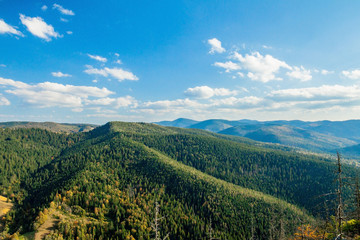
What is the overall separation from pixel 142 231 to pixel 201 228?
60179mm

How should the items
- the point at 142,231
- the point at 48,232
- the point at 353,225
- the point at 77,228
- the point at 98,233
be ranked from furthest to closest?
the point at 142,231 < the point at 98,233 < the point at 77,228 < the point at 48,232 < the point at 353,225

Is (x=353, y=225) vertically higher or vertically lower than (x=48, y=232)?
higher

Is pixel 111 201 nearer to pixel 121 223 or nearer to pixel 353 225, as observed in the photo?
pixel 121 223

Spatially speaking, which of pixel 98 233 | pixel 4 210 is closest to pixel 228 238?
pixel 98 233

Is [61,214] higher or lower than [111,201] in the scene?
higher

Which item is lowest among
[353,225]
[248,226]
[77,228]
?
[248,226]

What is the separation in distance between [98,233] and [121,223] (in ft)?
72.3

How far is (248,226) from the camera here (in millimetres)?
194375

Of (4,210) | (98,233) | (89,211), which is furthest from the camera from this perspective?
(4,210)

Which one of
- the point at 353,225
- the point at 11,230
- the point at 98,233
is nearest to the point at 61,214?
the point at 98,233

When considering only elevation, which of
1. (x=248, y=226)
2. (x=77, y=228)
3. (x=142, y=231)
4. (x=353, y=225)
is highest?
(x=353, y=225)

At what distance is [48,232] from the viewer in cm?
11762

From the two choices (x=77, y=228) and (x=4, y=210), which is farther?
(x=4, y=210)

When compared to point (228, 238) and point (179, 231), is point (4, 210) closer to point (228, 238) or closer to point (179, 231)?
point (179, 231)
